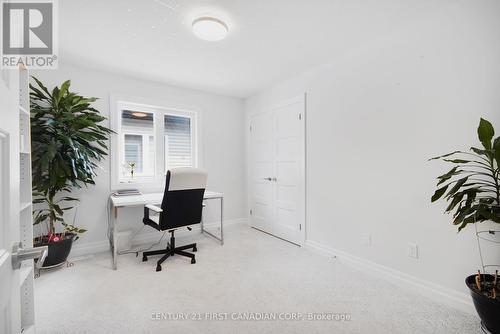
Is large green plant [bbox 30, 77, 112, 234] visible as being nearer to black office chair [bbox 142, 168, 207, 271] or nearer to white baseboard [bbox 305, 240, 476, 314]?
black office chair [bbox 142, 168, 207, 271]

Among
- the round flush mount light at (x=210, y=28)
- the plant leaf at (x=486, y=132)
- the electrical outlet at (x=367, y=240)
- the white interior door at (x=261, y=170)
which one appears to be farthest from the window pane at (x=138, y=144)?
the plant leaf at (x=486, y=132)

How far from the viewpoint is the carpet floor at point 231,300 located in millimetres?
1649

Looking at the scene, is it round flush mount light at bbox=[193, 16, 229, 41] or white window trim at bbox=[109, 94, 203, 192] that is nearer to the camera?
round flush mount light at bbox=[193, 16, 229, 41]

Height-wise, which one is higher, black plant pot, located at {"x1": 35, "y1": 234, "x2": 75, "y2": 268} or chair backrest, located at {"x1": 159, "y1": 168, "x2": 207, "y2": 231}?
chair backrest, located at {"x1": 159, "y1": 168, "x2": 207, "y2": 231}

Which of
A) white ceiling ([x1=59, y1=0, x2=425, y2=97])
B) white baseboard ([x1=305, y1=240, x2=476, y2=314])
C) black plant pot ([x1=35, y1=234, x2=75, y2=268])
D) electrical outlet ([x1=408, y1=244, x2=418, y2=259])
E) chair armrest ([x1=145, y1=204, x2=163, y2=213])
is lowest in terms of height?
white baseboard ([x1=305, y1=240, x2=476, y2=314])

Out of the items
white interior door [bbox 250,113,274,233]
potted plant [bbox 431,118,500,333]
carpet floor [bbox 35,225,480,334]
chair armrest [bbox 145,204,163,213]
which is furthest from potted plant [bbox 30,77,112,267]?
potted plant [bbox 431,118,500,333]

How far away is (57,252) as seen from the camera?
8.04ft

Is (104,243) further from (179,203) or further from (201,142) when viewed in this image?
(201,142)

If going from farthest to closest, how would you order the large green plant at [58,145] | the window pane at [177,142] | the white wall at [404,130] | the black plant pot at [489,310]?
the window pane at [177,142], the large green plant at [58,145], the white wall at [404,130], the black plant pot at [489,310]

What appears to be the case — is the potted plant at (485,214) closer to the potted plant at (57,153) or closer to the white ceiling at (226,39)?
the white ceiling at (226,39)

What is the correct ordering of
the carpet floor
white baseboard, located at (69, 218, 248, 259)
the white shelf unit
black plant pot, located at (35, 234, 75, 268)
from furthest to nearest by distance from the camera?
white baseboard, located at (69, 218, 248, 259), black plant pot, located at (35, 234, 75, 268), the carpet floor, the white shelf unit

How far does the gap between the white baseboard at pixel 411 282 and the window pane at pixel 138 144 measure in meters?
2.84

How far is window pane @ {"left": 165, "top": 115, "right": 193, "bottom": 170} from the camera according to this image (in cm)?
373

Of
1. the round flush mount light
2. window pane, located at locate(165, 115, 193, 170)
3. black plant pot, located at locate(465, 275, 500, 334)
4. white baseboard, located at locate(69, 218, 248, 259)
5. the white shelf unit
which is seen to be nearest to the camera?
the white shelf unit
